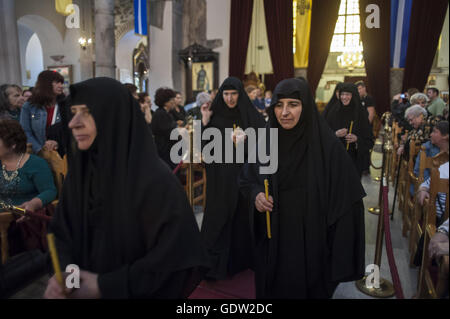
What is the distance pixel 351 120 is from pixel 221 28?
27.5ft

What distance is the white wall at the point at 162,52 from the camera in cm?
1247

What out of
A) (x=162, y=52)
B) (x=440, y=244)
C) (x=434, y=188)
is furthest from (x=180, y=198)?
(x=162, y=52)

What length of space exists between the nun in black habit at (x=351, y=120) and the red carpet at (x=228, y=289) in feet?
7.76

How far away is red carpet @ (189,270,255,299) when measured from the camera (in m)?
2.98

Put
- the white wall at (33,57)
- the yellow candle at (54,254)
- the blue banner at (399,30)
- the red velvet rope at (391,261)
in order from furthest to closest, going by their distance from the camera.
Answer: the white wall at (33,57)
the blue banner at (399,30)
the red velvet rope at (391,261)
the yellow candle at (54,254)

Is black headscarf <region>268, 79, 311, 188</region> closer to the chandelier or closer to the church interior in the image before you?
the church interior

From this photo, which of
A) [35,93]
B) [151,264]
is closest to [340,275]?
[151,264]

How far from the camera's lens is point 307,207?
2082 mm

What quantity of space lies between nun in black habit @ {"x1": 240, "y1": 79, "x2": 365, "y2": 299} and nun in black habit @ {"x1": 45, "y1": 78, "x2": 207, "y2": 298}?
83 cm

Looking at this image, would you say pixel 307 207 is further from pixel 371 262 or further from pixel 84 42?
pixel 84 42

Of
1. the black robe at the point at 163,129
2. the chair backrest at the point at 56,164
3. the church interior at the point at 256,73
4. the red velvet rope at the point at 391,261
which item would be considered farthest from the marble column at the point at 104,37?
the red velvet rope at the point at 391,261

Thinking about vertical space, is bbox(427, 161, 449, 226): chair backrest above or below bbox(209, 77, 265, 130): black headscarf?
below

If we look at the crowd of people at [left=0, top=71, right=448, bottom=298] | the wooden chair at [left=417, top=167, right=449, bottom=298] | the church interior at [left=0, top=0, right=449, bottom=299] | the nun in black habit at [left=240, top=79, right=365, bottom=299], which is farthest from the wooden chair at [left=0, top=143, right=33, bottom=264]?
the wooden chair at [left=417, top=167, right=449, bottom=298]

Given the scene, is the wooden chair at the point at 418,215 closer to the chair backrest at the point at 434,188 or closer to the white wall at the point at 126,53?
the chair backrest at the point at 434,188
